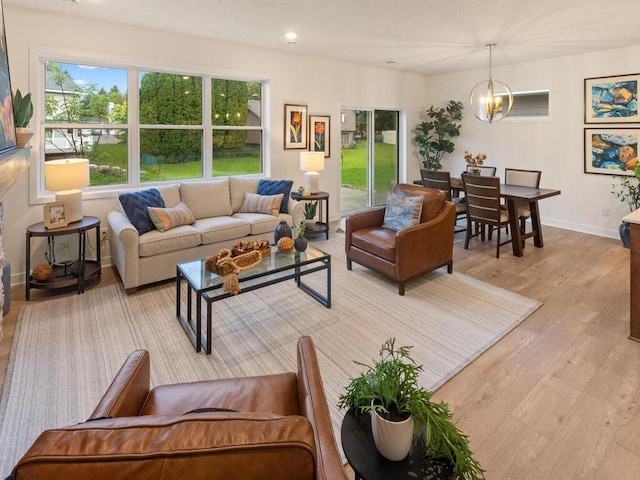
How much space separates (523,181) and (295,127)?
3390 mm

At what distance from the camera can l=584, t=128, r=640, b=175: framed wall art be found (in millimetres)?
5227

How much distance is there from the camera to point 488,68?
6625mm

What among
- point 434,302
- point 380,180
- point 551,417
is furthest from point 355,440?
point 380,180

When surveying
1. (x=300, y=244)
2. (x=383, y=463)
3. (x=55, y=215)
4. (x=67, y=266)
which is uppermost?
(x=55, y=215)

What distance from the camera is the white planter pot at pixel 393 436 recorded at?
3.34 feet

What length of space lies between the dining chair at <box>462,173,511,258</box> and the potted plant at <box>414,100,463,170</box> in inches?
110

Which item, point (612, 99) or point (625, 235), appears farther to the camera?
point (612, 99)

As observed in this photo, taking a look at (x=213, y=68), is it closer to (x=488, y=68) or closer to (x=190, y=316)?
(x=190, y=316)

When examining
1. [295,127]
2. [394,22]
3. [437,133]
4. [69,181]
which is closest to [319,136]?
[295,127]

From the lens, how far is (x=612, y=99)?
5328 mm

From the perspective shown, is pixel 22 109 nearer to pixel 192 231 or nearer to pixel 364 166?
pixel 192 231

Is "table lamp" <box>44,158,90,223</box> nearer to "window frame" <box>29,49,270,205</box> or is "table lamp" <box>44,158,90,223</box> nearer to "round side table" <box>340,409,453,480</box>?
"window frame" <box>29,49,270,205</box>

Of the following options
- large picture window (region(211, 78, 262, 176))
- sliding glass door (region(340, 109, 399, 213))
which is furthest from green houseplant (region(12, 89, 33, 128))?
sliding glass door (region(340, 109, 399, 213))

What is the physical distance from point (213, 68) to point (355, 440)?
4855 mm
